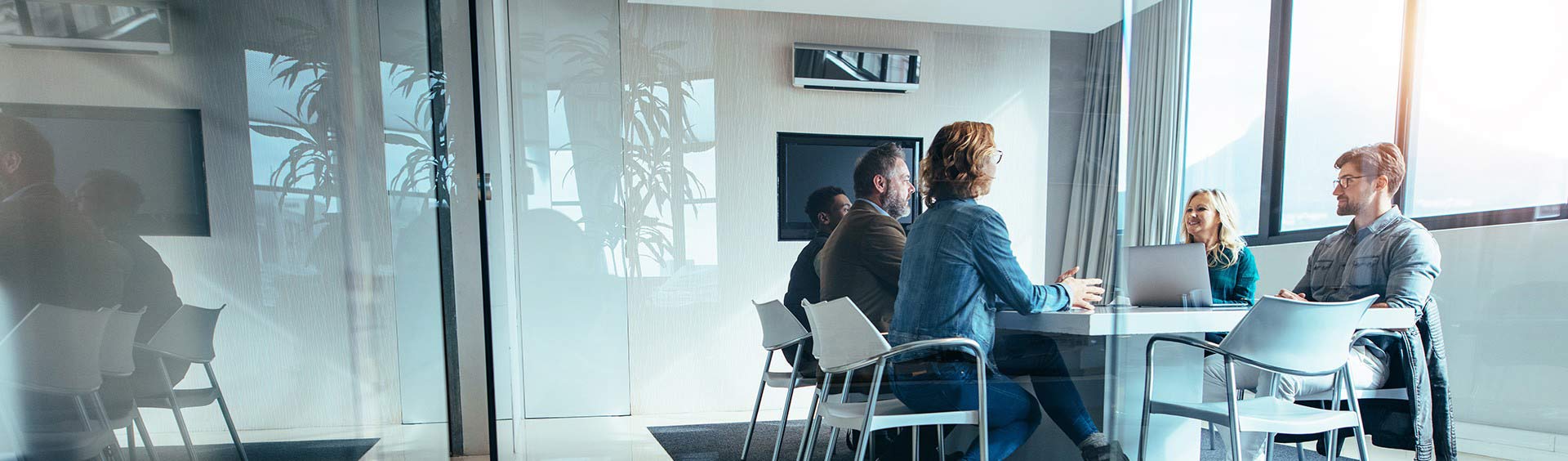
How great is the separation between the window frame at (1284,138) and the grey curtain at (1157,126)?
33 centimetres

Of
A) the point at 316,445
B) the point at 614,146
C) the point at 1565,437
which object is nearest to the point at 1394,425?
the point at 1565,437

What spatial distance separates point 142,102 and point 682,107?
1892mm

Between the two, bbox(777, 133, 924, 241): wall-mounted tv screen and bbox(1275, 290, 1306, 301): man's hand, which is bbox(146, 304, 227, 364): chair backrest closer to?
bbox(777, 133, 924, 241): wall-mounted tv screen

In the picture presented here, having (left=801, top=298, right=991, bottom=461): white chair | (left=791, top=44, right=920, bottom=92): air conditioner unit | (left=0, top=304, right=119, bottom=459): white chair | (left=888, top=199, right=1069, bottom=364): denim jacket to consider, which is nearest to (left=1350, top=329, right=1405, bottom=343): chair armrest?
(left=888, top=199, right=1069, bottom=364): denim jacket

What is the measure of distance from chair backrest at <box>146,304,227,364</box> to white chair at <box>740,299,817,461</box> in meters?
1.83

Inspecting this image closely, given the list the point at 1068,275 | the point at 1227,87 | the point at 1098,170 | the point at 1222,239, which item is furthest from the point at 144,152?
the point at 1227,87

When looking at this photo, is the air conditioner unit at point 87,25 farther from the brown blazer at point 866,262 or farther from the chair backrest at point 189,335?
the brown blazer at point 866,262

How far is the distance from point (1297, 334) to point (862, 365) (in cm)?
126

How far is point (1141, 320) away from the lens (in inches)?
107

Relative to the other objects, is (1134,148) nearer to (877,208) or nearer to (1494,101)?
(877,208)

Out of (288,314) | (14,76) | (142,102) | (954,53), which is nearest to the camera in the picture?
(14,76)

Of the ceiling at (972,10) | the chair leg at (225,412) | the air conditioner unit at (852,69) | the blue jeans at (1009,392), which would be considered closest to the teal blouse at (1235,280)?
the blue jeans at (1009,392)

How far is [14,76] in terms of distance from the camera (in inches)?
21.1

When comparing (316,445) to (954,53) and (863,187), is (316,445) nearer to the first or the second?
(863,187)
